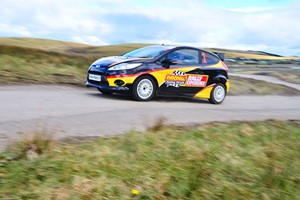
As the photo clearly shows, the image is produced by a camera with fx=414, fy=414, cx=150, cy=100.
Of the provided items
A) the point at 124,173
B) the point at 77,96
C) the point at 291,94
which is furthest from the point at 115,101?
the point at 291,94

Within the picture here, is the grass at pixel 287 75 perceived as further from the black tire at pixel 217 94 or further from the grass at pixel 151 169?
the grass at pixel 151 169

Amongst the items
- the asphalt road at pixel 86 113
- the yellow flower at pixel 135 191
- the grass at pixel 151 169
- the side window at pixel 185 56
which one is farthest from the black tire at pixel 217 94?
the yellow flower at pixel 135 191

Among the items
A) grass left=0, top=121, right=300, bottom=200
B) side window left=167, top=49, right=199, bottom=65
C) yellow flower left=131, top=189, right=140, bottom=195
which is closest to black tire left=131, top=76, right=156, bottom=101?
side window left=167, top=49, right=199, bottom=65

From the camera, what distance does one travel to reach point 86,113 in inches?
324

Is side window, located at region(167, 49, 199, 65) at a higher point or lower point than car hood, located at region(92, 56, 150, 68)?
higher

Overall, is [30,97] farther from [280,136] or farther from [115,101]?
[280,136]

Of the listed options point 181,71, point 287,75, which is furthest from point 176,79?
point 287,75

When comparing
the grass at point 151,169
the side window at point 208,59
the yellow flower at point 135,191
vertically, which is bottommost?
the yellow flower at point 135,191

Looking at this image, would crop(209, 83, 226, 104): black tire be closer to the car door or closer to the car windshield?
the car door

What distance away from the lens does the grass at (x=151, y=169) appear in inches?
164

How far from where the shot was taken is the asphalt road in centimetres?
654

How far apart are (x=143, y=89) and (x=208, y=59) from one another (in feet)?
8.55

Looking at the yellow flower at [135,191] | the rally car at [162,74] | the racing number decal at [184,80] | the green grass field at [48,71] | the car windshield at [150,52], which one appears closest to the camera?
the yellow flower at [135,191]

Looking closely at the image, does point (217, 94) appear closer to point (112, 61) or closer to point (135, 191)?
point (112, 61)
